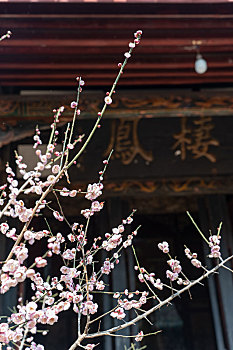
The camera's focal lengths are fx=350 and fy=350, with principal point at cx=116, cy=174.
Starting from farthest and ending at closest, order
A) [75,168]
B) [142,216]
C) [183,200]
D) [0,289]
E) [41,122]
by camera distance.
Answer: [142,216], [183,200], [75,168], [41,122], [0,289]

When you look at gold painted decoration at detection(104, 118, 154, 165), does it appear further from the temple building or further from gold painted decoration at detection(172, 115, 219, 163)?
gold painted decoration at detection(172, 115, 219, 163)

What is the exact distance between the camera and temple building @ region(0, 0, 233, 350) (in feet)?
6.89

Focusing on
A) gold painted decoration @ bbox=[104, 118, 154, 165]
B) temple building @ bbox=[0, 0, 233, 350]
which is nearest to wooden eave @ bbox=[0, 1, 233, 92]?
temple building @ bbox=[0, 0, 233, 350]

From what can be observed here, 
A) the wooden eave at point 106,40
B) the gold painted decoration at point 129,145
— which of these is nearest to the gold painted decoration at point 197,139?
the gold painted decoration at point 129,145

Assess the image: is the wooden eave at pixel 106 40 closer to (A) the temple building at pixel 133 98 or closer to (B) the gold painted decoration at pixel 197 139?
(A) the temple building at pixel 133 98

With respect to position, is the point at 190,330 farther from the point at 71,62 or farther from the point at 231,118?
the point at 71,62

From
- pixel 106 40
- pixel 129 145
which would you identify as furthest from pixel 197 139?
pixel 106 40

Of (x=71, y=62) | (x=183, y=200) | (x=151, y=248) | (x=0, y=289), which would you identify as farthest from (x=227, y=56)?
(x=151, y=248)

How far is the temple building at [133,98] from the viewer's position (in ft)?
6.89

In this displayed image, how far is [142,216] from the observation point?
5156 millimetres

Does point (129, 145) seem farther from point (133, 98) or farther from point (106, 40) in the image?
point (106, 40)

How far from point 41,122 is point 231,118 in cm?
173

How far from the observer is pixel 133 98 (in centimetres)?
270

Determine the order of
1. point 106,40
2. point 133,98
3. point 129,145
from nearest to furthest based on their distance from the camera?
point 106,40 → point 133,98 → point 129,145
